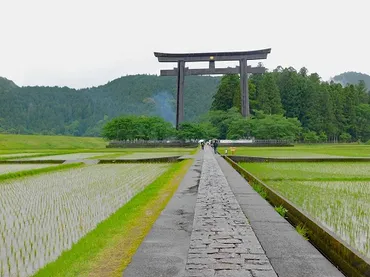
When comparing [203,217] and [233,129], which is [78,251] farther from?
[233,129]

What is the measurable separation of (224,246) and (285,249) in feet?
2.25

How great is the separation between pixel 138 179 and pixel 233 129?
124ft

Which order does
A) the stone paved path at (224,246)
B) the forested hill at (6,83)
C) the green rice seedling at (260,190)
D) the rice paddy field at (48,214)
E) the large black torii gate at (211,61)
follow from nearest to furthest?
the stone paved path at (224,246), the rice paddy field at (48,214), the green rice seedling at (260,190), the large black torii gate at (211,61), the forested hill at (6,83)

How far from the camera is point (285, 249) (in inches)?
154

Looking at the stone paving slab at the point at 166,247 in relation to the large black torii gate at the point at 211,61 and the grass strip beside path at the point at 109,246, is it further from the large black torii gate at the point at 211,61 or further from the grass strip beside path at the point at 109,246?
the large black torii gate at the point at 211,61

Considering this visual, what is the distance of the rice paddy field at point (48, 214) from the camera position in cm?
418

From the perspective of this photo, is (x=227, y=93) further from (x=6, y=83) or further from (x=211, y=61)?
(x=6, y=83)

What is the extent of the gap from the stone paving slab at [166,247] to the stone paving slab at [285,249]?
93 cm

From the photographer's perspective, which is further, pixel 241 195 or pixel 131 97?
pixel 131 97

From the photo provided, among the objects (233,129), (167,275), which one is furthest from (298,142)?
(167,275)

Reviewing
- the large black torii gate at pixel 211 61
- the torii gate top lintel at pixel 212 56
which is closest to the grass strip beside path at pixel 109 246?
the large black torii gate at pixel 211 61

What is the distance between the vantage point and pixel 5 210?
22.9 feet

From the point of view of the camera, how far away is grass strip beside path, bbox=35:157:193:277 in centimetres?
347

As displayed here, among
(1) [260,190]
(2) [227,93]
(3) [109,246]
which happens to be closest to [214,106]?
(2) [227,93]
